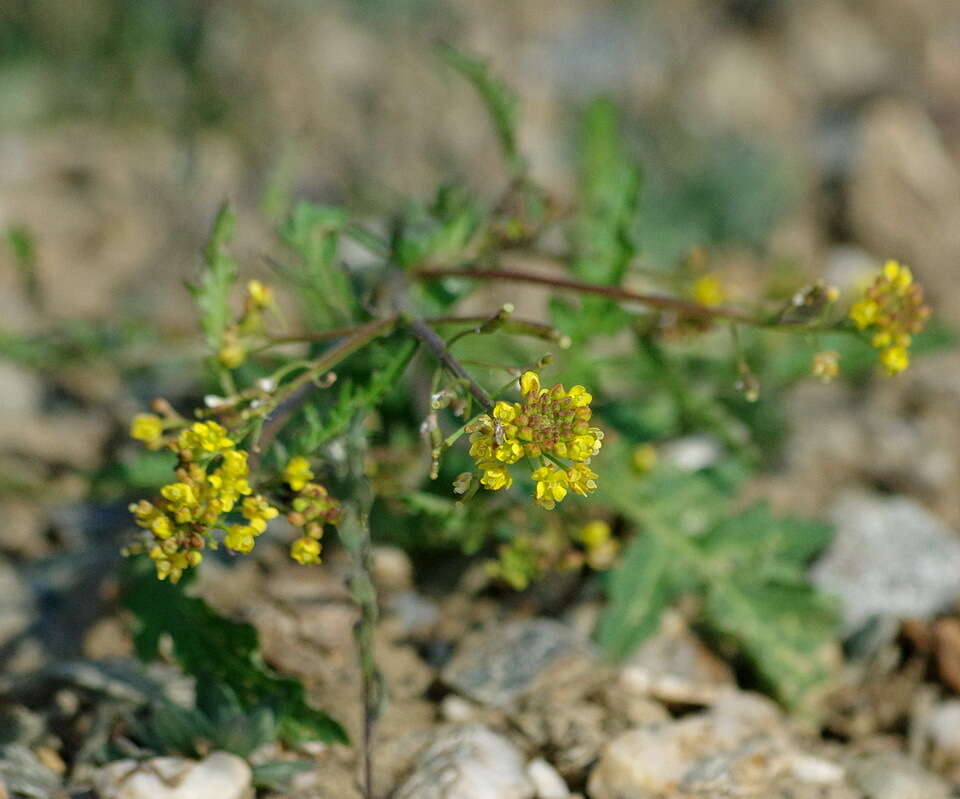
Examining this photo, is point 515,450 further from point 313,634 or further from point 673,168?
point 673,168

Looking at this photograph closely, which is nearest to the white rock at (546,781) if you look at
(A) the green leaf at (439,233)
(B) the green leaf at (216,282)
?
(B) the green leaf at (216,282)

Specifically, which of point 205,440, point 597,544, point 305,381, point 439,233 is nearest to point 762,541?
point 597,544

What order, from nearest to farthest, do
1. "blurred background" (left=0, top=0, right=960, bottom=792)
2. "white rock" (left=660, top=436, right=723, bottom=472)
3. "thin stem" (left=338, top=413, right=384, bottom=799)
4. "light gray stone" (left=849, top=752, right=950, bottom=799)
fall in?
"thin stem" (left=338, top=413, right=384, bottom=799) → "light gray stone" (left=849, top=752, right=950, bottom=799) → "white rock" (left=660, top=436, right=723, bottom=472) → "blurred background" (left=0, top=0, right=960, bottom=792)

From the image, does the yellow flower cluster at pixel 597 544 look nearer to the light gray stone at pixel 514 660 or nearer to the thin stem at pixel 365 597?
the light gray stone at pixel 514 660

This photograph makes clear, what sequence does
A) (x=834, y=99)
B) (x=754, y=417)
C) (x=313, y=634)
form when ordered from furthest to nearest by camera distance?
1. (x=834, y=99)
2. (x=754, y=417)
3. (x=313, y=634)

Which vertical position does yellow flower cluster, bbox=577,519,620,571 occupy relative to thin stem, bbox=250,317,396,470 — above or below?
below

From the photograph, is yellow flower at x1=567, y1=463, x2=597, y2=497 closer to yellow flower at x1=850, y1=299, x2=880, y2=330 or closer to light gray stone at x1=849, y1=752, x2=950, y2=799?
yellow flower at x1=850, y1=299, x2=880, y2=330

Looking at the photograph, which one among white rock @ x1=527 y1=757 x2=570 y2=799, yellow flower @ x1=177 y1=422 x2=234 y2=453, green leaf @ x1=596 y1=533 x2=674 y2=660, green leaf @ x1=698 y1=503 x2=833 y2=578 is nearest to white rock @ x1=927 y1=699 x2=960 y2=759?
green leaf @ x1=698 y1=503 x2=833 y2=578

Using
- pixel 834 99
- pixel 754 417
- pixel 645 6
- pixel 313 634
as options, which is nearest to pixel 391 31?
pixel 645 6
